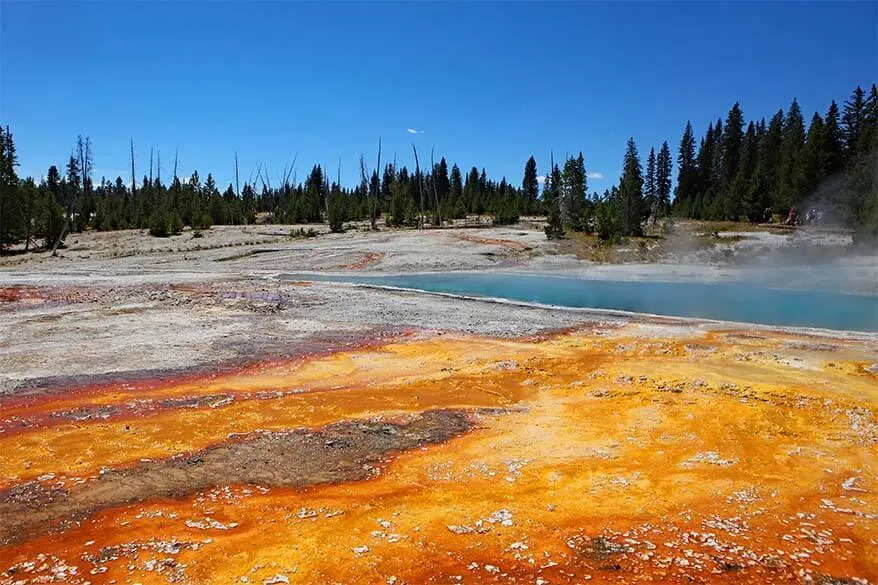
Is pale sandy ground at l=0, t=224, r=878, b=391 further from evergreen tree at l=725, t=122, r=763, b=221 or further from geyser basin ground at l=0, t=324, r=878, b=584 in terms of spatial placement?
evergreen tree at l=725, t=122, r=763, b=221

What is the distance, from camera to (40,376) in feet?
36.2

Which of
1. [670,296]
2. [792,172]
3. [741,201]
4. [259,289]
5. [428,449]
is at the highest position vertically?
[792,172]

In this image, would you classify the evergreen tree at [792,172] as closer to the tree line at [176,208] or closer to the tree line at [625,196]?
the tree line at [625,196]

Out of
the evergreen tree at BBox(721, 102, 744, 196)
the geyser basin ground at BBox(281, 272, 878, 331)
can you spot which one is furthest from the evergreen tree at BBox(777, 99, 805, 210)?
the geyser basin ground at BBox(281, 272, 878, 331)

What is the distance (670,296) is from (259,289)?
17.8 meters

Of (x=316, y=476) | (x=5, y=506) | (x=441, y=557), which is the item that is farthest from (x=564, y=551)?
(x=5, y=506)

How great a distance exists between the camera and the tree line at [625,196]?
46.0m

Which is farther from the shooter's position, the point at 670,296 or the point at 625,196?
the point at 625,196

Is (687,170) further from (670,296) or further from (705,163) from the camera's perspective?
(670,296)

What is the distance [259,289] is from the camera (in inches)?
939

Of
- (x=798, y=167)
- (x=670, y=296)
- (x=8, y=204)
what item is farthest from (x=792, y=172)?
(x=8, y=204)

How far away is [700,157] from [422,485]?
298 feet

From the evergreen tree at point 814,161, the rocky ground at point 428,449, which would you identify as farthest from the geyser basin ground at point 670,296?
the evergreen tree at point 814,161

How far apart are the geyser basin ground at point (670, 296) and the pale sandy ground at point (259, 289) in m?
2.37
